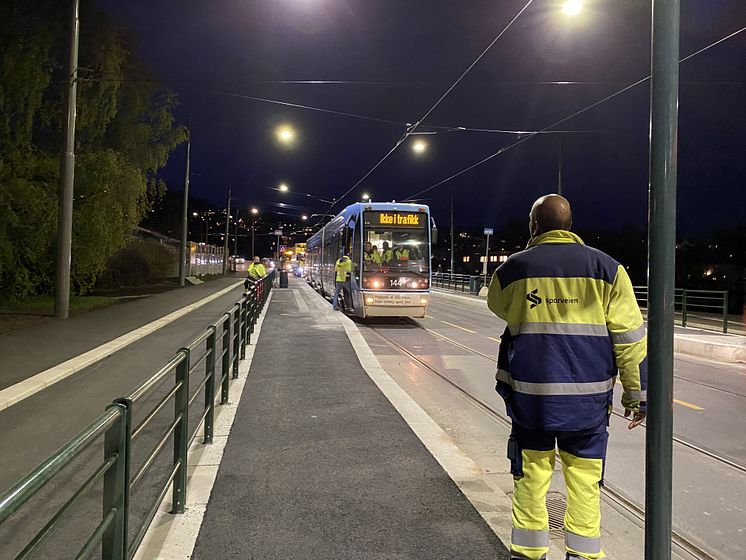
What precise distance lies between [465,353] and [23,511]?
9253 mm

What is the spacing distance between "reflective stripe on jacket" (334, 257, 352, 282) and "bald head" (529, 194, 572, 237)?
1465 cm

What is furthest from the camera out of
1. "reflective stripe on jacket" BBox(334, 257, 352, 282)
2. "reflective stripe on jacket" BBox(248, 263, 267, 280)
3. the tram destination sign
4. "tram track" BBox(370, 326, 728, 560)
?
"reflective stripe on jacket" BBox(248, 263, 267, 280)

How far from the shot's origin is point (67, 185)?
1670 centimetres

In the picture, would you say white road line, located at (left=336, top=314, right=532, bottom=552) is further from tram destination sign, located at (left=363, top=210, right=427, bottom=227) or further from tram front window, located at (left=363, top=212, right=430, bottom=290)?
tram destination sign, located at (left=363, top=210, right=427, bottom=227)

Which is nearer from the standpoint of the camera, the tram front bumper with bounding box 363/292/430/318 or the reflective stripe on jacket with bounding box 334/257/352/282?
the tram front bumper with bounding box 363/292/430/318

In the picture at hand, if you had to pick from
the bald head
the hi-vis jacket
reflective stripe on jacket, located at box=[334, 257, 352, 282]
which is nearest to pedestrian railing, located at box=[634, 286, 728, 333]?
reflective stripe on jacket, located at box=[334, 257, 352, 282]

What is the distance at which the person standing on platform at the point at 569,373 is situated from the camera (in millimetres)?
3104

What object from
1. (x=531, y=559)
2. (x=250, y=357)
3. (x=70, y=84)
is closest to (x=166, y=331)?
(x=250, y=357)

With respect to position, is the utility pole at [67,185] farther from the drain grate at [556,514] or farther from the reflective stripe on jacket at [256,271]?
the drain grate at [556,514]

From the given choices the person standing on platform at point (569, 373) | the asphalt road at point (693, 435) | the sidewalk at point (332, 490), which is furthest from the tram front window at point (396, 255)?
the person standing on platform at point (569, 373)

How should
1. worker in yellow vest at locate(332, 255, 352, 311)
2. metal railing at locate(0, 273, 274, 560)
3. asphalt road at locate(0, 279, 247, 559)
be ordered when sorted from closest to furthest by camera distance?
1. metal railing at locate(0, 273, 274, 560)
2. asphalt road at locate(0, 279, 247, 559)
3. worker in yellow vest at locate(332, 255, 352, 311)

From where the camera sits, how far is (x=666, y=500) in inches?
107

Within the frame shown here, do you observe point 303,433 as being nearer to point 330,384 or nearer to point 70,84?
point 330,384

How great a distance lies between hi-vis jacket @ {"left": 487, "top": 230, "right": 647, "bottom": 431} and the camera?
10.2ft
